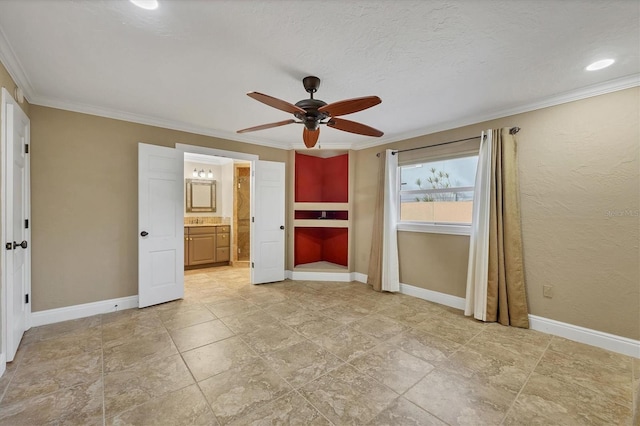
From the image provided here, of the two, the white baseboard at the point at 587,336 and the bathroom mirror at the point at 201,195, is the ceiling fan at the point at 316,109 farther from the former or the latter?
the bathroom mirror at the point at 201,195

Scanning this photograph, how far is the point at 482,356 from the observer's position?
238cm

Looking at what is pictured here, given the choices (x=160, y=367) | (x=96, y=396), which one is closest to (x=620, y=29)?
(x=160, y=367)

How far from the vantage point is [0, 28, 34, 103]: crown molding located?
198 cm

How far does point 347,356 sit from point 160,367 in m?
1.56

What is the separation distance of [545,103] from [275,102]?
292 cm

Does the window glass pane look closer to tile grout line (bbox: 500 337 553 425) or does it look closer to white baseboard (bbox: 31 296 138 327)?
tile grout line (bbox: 500 337 553 425)

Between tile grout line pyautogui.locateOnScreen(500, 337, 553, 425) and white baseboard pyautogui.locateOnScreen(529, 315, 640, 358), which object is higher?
white baseboard pyautogui.locateOnScreen(529, 315, 640, 358)

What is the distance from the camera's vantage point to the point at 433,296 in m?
3.83

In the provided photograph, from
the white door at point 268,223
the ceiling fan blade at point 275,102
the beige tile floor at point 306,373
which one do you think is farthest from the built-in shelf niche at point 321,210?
the ceiling fan blade at point 275,102

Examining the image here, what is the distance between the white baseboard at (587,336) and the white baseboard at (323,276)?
2.64 metres

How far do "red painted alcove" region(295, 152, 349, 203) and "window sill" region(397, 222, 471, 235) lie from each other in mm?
1300

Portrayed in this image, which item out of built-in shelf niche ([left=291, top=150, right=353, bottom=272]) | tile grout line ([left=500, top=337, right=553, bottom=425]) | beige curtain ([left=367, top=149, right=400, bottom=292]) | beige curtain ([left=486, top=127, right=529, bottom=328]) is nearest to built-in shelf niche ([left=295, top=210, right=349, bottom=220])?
built-in shelf niche ([left=291, top=150, right=353, bottom=272])

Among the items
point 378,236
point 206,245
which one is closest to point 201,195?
point 206,245

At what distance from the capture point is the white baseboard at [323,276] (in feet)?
15.9
